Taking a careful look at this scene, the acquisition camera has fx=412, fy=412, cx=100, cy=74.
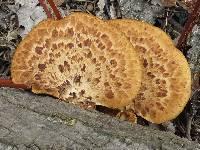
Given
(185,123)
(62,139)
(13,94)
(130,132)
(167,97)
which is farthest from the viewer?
(185,123)

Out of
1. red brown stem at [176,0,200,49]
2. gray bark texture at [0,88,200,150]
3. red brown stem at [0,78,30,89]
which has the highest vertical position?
red brown stem at [176,0,200,49]

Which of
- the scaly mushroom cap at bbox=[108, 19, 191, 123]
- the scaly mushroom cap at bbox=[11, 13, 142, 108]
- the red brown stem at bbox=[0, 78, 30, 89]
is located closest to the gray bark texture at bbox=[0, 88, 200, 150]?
the red brown stem at bbox=[0, 78, 30, 89]

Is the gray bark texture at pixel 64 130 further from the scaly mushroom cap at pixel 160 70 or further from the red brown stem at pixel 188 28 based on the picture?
the red brown stem at pixel 188 28

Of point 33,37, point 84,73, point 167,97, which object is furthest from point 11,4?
point 167,97

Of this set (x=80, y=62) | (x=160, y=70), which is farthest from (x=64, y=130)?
(x=160, y=70)

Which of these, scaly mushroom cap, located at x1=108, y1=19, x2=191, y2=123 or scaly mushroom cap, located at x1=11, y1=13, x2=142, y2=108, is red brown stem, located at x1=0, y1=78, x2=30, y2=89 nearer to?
scaly mushroom cap, located at x1=11, y1=13, x2=142, y2=108

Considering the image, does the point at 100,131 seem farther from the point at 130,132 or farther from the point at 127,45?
the point at 127,45
